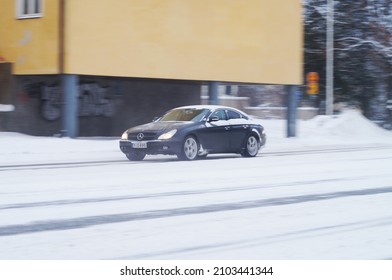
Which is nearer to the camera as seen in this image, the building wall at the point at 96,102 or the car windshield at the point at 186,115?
the car windshield at the point at 186,115

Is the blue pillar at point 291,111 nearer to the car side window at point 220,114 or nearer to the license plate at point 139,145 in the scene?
the car side window at point 220,114

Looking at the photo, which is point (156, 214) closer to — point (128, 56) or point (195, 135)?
point (195, 135)

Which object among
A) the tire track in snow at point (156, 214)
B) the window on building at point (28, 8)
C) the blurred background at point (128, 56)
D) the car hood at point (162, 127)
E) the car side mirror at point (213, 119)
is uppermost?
the window on building at point (28, 8)

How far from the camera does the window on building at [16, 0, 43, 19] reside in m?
26.1

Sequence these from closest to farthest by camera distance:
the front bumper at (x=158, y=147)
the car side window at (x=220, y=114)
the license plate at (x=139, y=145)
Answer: the front bumper at (x=158, y=147), the license plate at (x=139, y=145), the car side window at (x=220, y=114)

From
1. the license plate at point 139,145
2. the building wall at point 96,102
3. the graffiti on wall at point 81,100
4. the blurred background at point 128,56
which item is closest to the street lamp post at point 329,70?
the blurred background at point 128,56

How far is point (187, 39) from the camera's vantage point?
95.2ft

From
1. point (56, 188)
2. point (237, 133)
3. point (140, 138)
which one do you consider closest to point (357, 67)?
point (237, 133)

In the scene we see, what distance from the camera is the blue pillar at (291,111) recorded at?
109ft

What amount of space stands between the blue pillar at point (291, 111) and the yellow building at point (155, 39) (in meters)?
0.57

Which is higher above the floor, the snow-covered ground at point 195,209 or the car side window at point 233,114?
the car side window at point 233,114

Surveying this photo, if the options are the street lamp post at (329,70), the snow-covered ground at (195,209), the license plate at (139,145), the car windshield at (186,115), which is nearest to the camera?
the snow-covered ground at (195,209)
